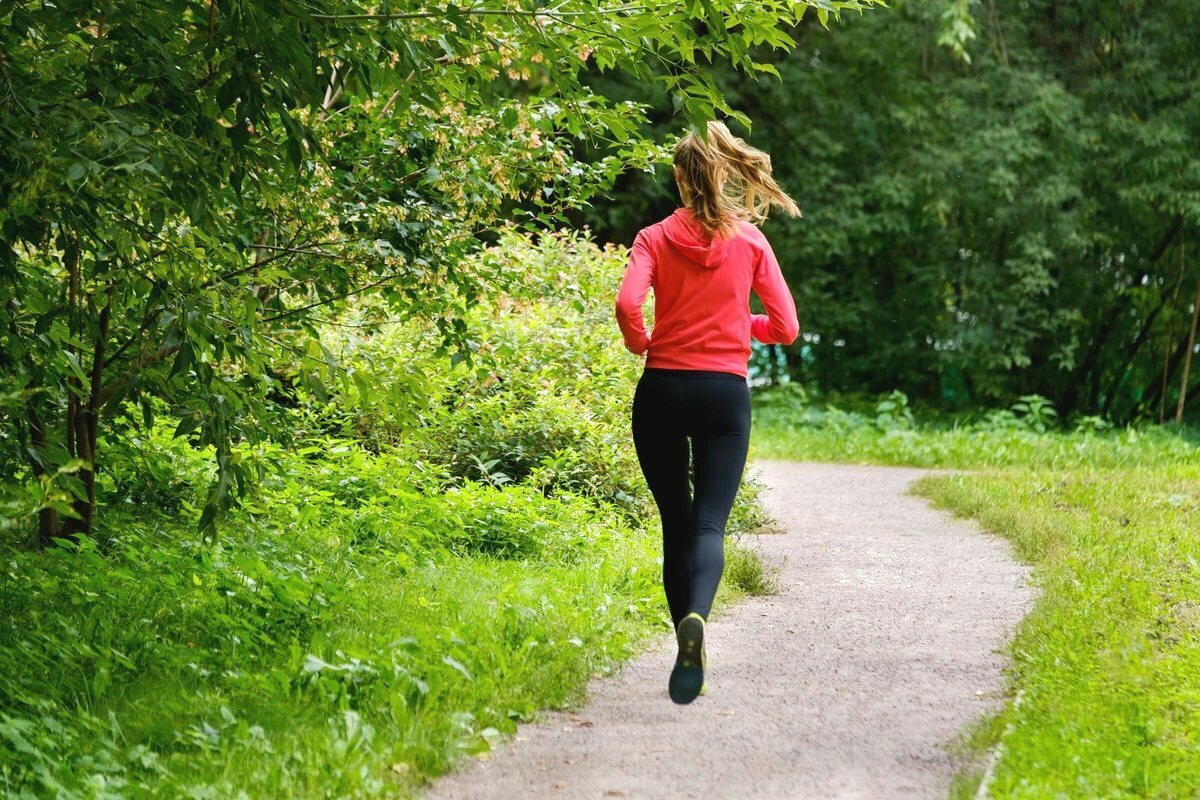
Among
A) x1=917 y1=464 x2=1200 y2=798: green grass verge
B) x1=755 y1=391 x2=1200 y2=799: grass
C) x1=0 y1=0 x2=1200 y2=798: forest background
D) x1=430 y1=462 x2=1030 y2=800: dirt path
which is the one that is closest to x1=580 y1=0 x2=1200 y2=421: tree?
x1=755 y1=391 x2=1200 y2=799: grass

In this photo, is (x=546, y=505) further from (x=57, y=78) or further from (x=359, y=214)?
(x=57, y=78)

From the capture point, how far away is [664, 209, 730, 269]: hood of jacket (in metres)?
4.71

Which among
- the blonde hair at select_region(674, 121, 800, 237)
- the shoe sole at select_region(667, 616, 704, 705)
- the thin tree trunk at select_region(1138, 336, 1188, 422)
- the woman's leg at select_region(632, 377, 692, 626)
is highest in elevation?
the blonde hair at select_region(674, 121, 800, 237)

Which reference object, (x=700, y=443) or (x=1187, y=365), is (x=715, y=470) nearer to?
(x=700, y=443)

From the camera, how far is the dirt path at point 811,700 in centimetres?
392

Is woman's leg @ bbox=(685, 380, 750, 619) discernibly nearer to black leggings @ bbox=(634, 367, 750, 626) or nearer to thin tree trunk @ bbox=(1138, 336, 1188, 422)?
black leggings @ bbox=(634, 367, 750, 626)

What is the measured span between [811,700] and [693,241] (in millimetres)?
1793

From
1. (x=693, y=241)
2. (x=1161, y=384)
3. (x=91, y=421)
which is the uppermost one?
(x=693, y=241)

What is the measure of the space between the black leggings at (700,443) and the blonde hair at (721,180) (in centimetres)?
59

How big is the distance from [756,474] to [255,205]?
5103mm

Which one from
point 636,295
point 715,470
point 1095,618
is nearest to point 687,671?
point 715,470

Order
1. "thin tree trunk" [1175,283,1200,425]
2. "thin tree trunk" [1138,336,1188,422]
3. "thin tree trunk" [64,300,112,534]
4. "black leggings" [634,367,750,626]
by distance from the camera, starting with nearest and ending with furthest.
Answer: "black leggings" [634,367,750,626] < "thin tree trunk" [64,300,112,534] < "thin tree trunk" [1175,283,1200,425] < "thin tree trunk" [1138,336,1188,422]

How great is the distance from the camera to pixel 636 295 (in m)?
4.68

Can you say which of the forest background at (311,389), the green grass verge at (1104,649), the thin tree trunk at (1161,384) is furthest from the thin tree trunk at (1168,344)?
the green grass verge at (1104,649)
